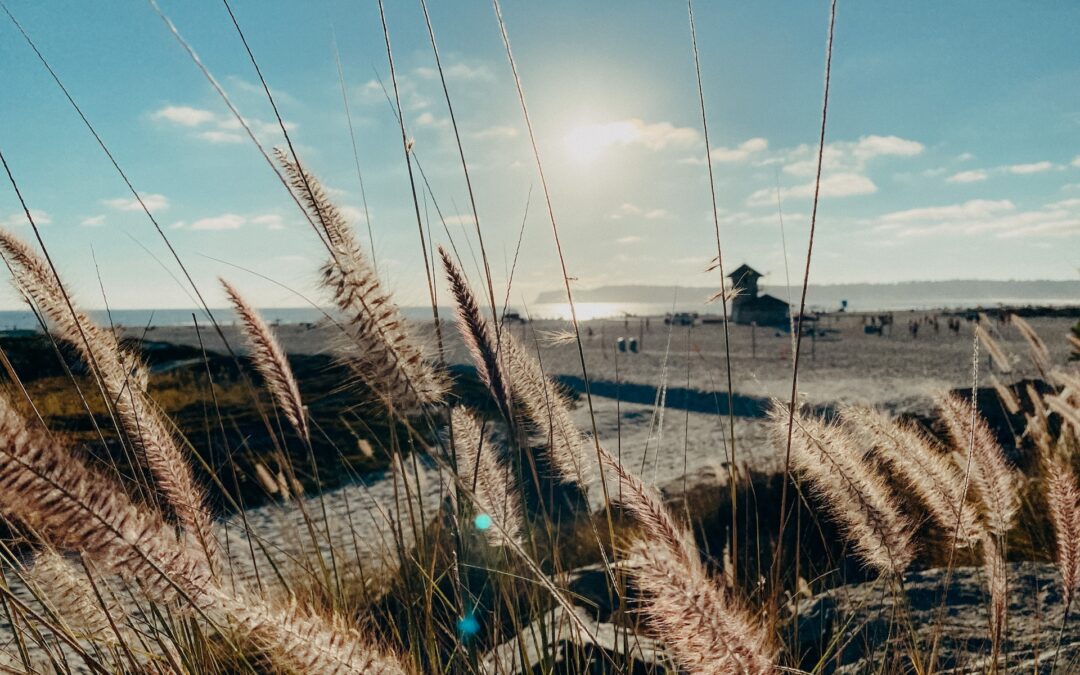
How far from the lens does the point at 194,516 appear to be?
1260 mm

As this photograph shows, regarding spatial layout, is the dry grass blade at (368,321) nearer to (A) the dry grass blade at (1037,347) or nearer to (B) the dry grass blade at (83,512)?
(B) the dry grass blade at (83,512)

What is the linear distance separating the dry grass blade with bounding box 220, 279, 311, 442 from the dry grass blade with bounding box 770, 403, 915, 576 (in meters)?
1.39

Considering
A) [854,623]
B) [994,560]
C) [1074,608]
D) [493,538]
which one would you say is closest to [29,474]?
[493,538]

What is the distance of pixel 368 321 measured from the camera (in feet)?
4.23

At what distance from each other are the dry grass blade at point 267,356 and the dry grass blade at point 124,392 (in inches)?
11.4

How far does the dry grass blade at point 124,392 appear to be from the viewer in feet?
4.32

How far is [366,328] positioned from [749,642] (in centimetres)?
91

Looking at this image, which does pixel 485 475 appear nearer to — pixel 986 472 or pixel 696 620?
pixel 696 620

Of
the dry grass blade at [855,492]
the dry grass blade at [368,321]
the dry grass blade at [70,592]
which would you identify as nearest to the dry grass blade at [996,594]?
the dry grass blade at [855,492]

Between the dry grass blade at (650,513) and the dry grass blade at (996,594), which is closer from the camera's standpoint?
the dry grass blade at (650,513)

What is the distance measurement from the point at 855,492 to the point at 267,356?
1670mm

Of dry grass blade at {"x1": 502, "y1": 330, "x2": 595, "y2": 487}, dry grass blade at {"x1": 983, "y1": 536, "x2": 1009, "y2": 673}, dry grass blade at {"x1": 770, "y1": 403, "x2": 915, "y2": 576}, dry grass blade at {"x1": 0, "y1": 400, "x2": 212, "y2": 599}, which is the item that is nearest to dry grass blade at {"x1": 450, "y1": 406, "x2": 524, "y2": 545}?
dry grass blade at {"x1": 502, "y1": 330, "x2": 595, "y2": 487}

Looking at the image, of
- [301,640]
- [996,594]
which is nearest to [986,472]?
[996,594]

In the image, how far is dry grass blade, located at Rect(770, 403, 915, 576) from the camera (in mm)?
1693
